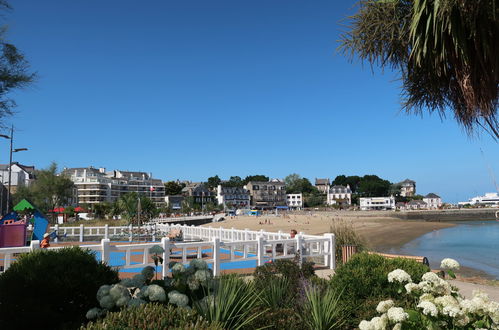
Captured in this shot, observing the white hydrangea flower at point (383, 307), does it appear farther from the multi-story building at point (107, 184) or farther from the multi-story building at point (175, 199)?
the multi-story building at point (175, 199)

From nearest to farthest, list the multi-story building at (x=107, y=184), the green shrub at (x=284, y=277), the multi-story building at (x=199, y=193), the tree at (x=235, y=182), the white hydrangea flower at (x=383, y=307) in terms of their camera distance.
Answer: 1. the white hydrangea flower at (x=383, y=307)
2. the green shrub at (x=284, y=277)
3. the multi-story building at (x=107, y=184)
4. the multi-story building at (x=199, y=193)
5. the tree at (x=235, y=182)

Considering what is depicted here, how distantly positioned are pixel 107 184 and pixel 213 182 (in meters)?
54.4

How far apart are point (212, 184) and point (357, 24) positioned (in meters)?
174

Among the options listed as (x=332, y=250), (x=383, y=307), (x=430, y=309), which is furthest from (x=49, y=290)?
(x=332, y=250)

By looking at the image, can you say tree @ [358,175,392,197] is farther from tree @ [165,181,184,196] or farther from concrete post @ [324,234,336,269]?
concrete post @ [324,234,336,269]

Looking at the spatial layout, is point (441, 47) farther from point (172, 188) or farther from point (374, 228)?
point (172, 188)

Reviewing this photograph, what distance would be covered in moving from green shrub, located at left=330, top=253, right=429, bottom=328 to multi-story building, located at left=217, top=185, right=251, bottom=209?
146 meters

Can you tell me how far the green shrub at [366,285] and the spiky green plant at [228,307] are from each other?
202cm

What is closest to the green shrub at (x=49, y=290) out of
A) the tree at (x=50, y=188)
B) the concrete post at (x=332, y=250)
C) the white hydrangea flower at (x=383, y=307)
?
the white hydrangea flower at (x=383, y=307)

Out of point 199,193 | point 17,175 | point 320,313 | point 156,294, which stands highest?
point 17,175

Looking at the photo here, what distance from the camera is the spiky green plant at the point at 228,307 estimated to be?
158 inches

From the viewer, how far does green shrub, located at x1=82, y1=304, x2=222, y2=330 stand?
3.23 meters

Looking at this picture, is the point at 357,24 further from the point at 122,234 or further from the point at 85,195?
the point at 85,195

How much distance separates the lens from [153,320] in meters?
3.37
